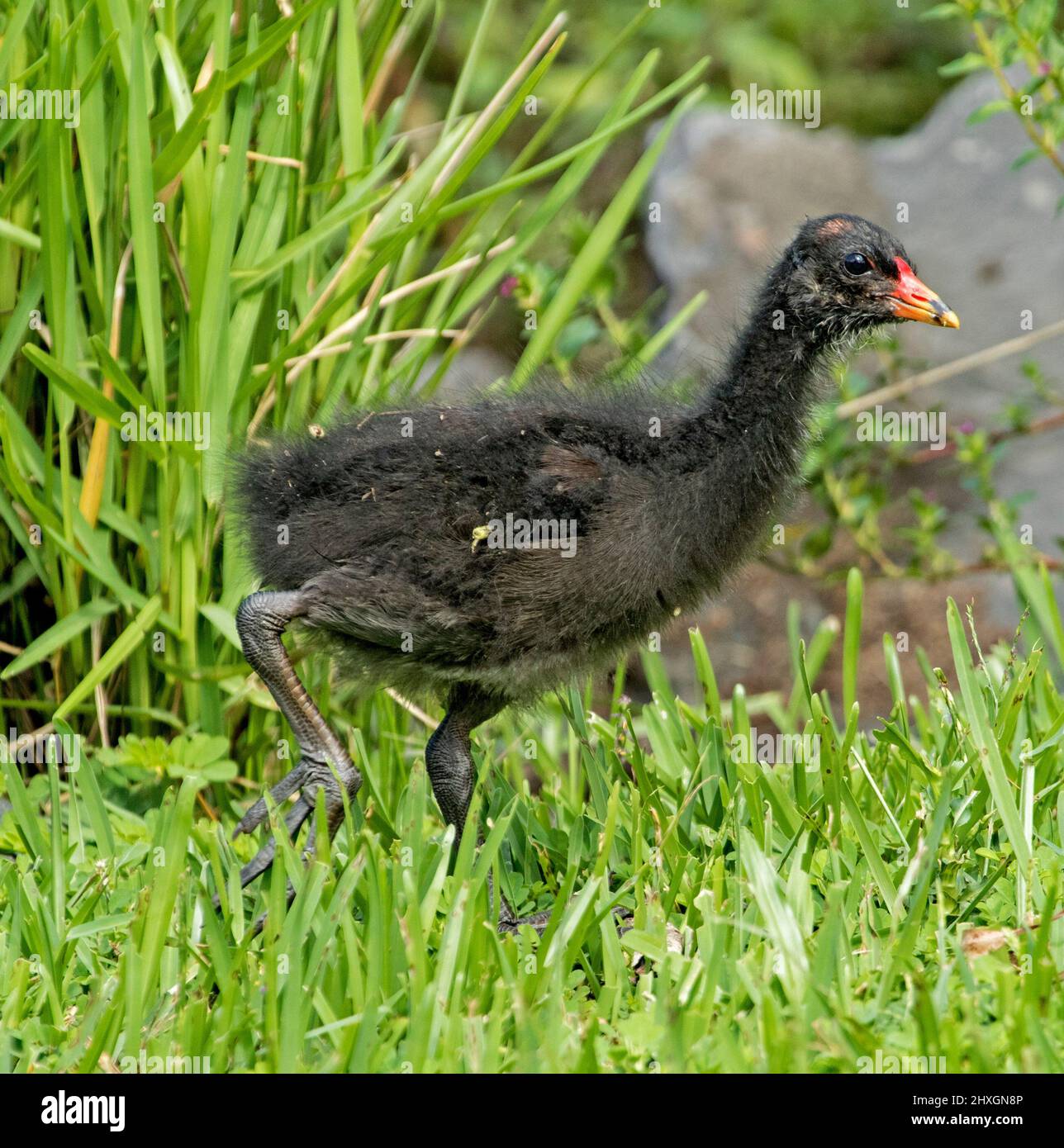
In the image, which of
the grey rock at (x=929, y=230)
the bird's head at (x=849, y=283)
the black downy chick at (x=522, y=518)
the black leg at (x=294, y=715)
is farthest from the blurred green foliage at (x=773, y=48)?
the black leg at (x=294, y=715)

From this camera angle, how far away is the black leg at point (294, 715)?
281 cm

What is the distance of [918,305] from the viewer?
9.82ft

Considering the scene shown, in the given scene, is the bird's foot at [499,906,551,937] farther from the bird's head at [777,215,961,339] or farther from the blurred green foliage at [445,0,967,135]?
the blurred green foliage at [445,0,967,135]

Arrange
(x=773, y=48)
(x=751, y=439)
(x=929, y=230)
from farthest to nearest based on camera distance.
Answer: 1. (x=773, y=48)
2. (x=929, y=230)
3. (x=751, y=439)

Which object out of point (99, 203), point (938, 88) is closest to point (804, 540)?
point (99, 203)

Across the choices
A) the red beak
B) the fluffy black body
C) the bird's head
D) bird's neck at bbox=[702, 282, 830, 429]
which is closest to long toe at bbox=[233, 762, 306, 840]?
the fluffy black body

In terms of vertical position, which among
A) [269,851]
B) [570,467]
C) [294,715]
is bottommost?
[269,851]

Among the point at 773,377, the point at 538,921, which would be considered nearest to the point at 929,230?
the point at 773,377

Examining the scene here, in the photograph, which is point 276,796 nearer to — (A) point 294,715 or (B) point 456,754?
(A) point 294,715

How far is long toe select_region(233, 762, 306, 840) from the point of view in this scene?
2.91 meters

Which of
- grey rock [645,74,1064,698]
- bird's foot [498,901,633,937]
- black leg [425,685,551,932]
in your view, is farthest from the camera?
grey rock [645,74,1064,698]

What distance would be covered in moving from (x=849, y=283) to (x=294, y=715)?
4.71ft

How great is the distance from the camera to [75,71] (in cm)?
329
